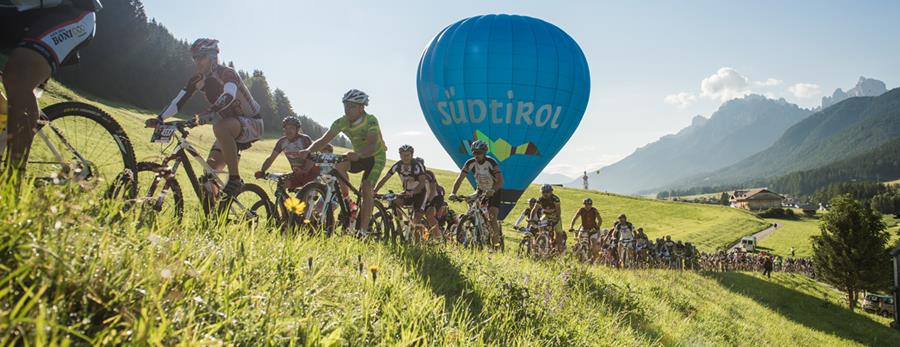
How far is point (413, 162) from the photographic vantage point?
424 inches

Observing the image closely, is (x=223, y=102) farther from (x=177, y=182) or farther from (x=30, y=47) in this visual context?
(x=30, y=47)

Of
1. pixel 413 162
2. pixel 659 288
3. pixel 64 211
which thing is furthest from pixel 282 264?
pixel 659 288

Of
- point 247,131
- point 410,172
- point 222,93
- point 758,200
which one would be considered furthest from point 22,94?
point 758,200

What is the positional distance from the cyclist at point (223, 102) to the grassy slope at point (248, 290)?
2.08m

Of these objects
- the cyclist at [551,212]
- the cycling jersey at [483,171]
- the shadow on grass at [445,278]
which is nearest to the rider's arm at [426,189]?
the cycling jersey at [483,171]

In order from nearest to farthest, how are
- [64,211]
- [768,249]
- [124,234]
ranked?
[64,211] → [124,234] → [768,249]

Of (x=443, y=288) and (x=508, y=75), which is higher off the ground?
(x=508, y=75)

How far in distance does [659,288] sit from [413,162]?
5669 mm

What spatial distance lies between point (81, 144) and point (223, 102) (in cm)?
165

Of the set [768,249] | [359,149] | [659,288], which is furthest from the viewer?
[768,249]

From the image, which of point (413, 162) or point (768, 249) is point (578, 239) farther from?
point (768, 249)

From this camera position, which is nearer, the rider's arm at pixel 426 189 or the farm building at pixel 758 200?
the rider's arm at pixel 426 189

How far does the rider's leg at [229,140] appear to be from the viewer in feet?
19.8

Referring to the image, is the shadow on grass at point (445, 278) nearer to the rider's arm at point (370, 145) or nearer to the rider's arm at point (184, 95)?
the rider's arm at point (370, 145)
